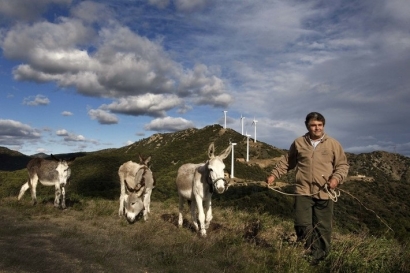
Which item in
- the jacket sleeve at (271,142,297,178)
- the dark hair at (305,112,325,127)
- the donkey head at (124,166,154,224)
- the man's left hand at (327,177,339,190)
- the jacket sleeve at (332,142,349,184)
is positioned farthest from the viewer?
the donkey head at (124,166,154,224)

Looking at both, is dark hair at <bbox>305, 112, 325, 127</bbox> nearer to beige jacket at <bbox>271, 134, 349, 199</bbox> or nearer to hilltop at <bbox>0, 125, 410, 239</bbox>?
beige jacket at <bbox>271, 134, 349, 199</bbox>

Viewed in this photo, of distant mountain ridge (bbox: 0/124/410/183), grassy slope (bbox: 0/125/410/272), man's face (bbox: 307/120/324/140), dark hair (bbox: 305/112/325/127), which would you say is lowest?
grassy slope (bbox: 0/125/410/272)

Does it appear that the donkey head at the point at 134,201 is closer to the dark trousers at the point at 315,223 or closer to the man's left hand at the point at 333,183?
the dark trousers at the point at 315,223

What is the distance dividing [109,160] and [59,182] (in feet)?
144

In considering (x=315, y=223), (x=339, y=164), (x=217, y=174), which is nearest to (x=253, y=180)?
(x=217, y=174)

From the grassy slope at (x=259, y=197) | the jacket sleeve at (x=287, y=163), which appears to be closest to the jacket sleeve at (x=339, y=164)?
the grassy slope at (x=259, y=197)

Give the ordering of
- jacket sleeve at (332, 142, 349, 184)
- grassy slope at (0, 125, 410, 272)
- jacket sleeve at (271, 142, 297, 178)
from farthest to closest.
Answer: grassy slope at (0, 125, 410, 272) → jacket sleeve at (271, 142, 297, 178) → jacket sleeve at (332, 142, 349, 184)

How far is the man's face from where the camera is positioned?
6.36 metres

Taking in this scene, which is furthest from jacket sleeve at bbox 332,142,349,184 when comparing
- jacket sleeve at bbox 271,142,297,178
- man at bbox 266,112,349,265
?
jacket sleeve at bbox 271,142,297,178

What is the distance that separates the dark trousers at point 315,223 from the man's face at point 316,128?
1.20 meters

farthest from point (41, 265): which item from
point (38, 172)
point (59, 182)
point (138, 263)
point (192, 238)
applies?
point (38, 172)

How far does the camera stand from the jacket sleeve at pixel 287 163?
6.82m

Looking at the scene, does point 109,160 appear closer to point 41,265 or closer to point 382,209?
point 382,209

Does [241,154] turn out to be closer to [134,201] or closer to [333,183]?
[134,201]
